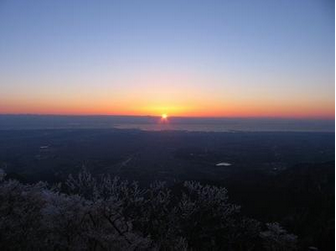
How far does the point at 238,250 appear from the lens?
70.4 feet

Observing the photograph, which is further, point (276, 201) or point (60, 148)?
point (60, 148)

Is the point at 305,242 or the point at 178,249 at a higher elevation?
the point at 178,249

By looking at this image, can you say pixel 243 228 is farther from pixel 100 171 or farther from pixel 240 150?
pixel 240 150

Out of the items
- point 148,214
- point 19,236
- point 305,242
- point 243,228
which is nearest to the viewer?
point 19,236

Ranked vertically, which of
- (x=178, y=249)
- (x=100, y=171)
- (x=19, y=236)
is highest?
(x=19, y=236)

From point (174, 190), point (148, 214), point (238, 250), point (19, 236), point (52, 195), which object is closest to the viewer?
point (19, 236)

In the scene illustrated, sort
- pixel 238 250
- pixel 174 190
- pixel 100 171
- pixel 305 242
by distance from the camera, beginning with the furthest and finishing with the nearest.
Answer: pixel 100 171 → pixel 174 190 → pixel 305 242 → pixel 238 250

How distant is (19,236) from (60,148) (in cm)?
8384

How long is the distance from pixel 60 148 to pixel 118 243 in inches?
3310

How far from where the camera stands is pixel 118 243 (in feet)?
36.1

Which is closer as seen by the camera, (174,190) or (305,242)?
(305,242)

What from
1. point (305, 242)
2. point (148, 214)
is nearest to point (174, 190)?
point (305, 242)

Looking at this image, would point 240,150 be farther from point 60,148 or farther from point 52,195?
point 52,195

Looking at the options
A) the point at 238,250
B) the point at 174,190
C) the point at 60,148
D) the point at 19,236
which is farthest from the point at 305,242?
the point at 60,148
